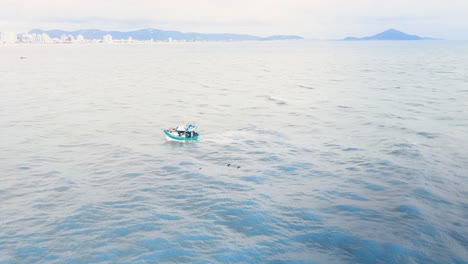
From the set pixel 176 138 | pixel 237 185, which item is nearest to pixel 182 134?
pixel 176 138

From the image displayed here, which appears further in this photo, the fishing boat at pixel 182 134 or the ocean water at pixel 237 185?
the fishing boat at pixel 182 134

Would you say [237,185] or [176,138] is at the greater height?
[176,138]

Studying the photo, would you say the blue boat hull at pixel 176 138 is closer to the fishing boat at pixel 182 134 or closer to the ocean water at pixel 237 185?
the fishing boat at pixel 182 134

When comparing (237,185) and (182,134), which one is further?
(182,134)

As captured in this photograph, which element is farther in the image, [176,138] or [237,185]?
[176,138]

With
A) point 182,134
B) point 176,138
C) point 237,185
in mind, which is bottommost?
point 237,185

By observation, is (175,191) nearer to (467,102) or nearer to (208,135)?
(208,135)

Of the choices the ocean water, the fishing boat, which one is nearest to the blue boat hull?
the fishing boat

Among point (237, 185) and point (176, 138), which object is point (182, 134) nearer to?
point (176, 138)

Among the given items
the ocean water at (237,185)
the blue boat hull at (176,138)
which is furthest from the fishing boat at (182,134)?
the ocean water at (237,185)

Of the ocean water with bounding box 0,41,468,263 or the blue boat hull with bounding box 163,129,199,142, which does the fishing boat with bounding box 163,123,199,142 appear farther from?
the ocean water with bounding box 0,41,468,263

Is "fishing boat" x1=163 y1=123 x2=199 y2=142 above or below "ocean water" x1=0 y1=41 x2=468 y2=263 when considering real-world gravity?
above
